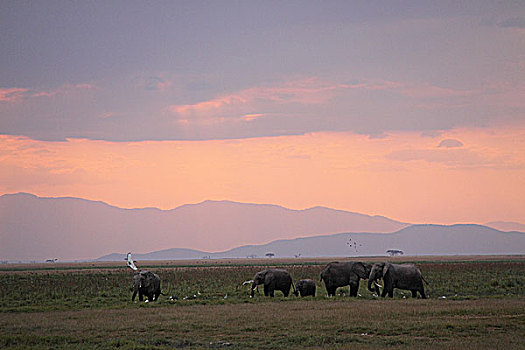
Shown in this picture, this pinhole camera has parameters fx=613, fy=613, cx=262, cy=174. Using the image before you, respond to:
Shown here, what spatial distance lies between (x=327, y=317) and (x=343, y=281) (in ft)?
44.9

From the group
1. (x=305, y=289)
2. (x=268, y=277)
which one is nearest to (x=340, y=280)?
(x=305, y=289)

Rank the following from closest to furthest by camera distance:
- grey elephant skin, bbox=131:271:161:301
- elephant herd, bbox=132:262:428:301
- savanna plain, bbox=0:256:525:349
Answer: savanna plain, bbox=0:256:525:349 < grey elephant skin, bbox=131:271:161:301 < elephant herd, bbox=132:262:428:301

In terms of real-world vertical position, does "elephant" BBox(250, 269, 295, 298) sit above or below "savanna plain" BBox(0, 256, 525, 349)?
above

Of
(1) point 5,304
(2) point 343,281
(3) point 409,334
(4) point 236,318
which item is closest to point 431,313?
(3) point 409,334

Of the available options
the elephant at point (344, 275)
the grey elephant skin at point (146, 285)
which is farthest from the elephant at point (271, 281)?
the grey elephant skin at point (146, 285)

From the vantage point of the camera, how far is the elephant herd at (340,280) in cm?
3784

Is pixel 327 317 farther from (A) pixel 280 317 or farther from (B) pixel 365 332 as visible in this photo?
(B) pixel 365 332

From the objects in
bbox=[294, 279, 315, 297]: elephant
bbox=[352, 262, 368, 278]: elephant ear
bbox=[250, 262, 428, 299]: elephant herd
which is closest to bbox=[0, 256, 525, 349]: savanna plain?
bbox=[294, 279, 315, 297]: elephant

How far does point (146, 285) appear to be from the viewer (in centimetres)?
3797

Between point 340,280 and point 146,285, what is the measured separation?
12527mm

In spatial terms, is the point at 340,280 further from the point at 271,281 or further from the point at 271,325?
the point at 271,325

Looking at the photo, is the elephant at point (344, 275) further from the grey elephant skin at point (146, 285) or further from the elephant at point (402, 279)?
the grey elephant skin at point (146, 285)

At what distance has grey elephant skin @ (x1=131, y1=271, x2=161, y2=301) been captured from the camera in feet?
124

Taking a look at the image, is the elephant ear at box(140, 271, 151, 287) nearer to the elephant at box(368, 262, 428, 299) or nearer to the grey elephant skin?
the grey elephant skin
